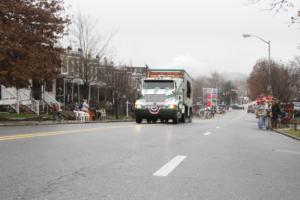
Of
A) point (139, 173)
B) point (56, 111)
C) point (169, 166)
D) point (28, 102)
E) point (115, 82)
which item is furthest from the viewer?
point (115, 82)

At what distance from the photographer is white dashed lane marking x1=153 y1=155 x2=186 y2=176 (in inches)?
332

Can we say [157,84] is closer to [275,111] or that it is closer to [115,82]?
[275,111]

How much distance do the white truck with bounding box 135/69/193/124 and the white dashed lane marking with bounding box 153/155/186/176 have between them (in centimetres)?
2008

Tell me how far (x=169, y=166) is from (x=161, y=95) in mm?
21923

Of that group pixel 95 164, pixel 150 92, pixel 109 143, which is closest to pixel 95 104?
pixel 150 92

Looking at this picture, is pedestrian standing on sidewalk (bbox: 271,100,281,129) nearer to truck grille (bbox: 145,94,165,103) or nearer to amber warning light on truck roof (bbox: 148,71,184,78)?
amber warning light on truck roof (bbox: 148,71,184,78)

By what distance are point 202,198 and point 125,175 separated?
195 centimetres

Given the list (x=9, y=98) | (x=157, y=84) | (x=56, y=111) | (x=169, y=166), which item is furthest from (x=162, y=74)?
(x=169, y=166)

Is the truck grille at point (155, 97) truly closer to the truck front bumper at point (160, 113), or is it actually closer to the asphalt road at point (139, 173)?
the truck front bumper at point (160, 113)

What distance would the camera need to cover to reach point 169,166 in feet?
30.6

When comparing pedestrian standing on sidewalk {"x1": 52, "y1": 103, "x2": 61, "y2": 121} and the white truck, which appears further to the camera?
pedestrian standing on sidewalk {"x1": 52, "y1": 103, "x2": 61, "y2": 121}

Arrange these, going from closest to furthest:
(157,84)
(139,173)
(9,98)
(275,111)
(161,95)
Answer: (139,173) → (275,111) → (161,95) → (157,84) → (9,98)

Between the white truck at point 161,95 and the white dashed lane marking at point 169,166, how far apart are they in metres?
20.1

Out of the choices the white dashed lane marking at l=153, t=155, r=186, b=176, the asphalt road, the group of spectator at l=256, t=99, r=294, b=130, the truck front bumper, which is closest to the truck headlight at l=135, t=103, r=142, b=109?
the truck front bumper
